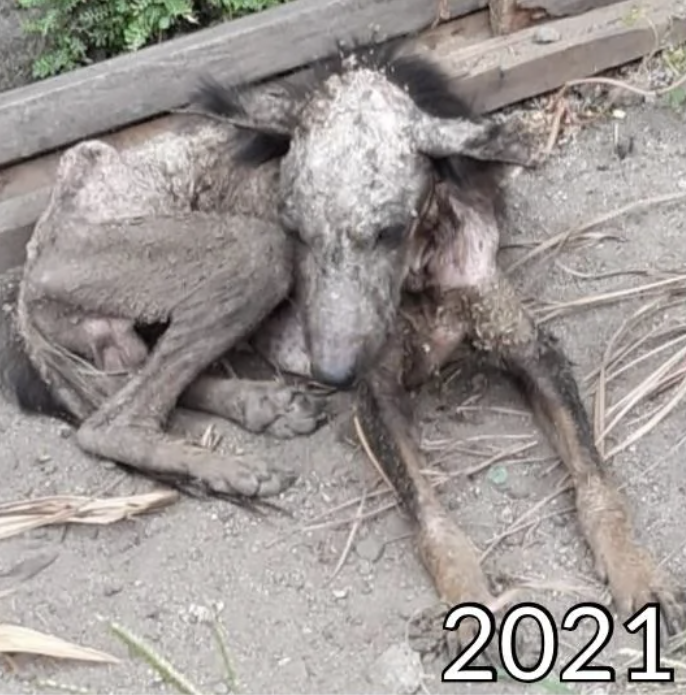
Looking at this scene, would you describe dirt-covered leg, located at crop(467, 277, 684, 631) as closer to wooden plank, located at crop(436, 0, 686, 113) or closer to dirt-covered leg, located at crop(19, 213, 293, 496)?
dirt-covered leg, located at crop(19, 213, 293, 496)

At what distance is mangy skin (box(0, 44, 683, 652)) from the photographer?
4883 mm

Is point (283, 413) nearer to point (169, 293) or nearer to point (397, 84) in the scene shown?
point (169, 293)

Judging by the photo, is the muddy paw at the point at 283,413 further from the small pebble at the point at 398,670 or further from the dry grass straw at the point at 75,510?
the small pebble at the point at 398,670

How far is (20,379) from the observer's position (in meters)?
5.36

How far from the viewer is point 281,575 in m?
4.73

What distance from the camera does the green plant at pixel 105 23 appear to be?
6227mm

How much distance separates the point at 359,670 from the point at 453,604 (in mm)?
280

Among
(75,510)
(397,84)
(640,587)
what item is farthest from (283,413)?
(640,587)

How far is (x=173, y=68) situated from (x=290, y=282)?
45.6 inches

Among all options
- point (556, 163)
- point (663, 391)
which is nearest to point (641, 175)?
point (556, 163)

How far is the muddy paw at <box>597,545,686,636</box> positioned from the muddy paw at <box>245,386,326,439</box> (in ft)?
3.29

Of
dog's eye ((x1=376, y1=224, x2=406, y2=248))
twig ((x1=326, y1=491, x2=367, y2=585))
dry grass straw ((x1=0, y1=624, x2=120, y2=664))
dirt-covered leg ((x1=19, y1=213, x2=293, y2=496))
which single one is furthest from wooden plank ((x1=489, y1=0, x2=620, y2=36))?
dry grass straw ((x1=0, y1=624, x2=120, y2=664))

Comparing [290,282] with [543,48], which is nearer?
[290,282]

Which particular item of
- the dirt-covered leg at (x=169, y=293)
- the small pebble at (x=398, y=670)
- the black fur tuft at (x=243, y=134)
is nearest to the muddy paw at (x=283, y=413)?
the dirt-covered leg at (x=169, y=293)
